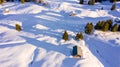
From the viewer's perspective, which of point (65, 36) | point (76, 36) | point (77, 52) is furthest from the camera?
point (76, 36)

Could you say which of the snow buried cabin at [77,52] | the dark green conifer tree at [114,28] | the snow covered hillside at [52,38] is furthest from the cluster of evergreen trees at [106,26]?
the snow buried cabin at [77,52]

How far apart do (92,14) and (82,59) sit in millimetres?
18245

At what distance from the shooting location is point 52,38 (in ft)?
109

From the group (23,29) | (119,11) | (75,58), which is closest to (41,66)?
(75,58)

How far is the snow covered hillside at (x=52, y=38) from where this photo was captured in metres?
28.1

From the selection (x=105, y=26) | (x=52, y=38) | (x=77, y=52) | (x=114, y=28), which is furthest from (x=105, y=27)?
(x=77, y=52)

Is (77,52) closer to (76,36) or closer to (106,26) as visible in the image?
(76,36)

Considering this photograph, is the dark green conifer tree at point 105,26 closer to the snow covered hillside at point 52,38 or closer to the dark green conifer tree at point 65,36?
the snow covered hillside at point 52,38

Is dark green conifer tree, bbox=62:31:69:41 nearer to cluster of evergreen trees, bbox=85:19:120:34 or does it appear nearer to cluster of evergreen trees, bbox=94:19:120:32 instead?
cluster of evergreen trees, bbox=85:19:120:34

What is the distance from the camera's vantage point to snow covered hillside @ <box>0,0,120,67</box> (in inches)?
1107

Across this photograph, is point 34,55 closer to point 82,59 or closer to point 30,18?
point 82,59

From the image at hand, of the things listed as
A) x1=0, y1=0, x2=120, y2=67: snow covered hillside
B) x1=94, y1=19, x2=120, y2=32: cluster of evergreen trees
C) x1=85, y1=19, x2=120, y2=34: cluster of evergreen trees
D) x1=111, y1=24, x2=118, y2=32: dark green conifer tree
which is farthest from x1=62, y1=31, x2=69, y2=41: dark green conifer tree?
x1=111, y1=24, x2=118, y2=32: dark green conifer tree

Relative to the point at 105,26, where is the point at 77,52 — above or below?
below

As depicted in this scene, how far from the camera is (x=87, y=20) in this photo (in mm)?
41500
